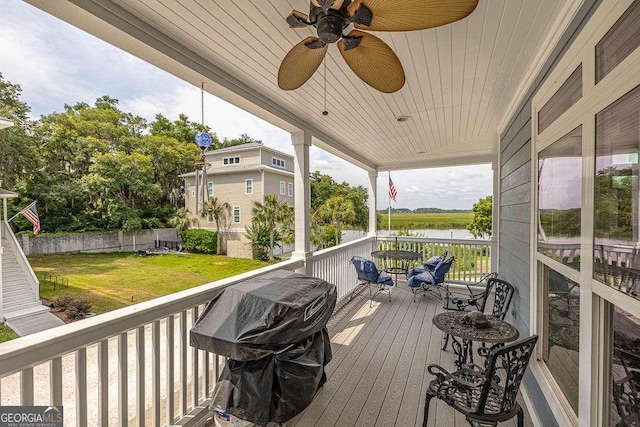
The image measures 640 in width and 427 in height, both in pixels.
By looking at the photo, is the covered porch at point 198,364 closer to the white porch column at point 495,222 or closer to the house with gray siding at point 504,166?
the house with gray siding at point 504,166

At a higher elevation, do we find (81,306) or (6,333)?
(6,333)

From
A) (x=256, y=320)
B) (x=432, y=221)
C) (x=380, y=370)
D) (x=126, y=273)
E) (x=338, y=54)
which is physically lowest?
(x=126, y=273)

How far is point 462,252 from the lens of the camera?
6078 mm

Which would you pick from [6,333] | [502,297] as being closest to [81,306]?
[6,333]

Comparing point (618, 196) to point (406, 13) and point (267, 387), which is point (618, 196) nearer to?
point (406, 13)

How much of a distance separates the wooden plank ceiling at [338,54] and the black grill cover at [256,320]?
1793 mm

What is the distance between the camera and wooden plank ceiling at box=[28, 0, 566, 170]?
1.62 m

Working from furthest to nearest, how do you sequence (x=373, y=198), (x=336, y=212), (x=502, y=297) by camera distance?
(x=336, y=212) < (x=373, y=198) < (x=502, y=297)

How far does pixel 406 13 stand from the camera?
1.16m

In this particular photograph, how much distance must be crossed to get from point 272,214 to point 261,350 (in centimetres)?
1414

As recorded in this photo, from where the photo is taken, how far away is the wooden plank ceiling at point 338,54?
5.32 ft

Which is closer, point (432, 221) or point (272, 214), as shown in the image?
point (432, 221)

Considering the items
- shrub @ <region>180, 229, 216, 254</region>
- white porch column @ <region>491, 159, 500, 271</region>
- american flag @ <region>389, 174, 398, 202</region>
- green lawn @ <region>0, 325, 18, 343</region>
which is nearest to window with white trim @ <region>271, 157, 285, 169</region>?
shrub @ <region>180, 229, 216, 254</region>

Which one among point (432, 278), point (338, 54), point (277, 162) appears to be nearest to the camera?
point (338, 54)
